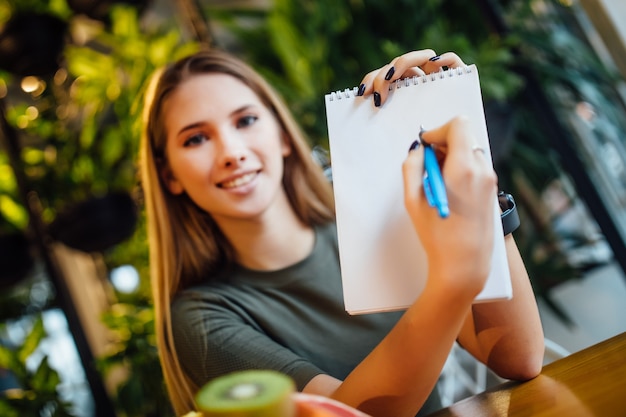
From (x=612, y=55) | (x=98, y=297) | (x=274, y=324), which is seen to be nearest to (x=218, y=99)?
(x=274, y=324)

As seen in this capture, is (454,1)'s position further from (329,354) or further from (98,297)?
(98,297)

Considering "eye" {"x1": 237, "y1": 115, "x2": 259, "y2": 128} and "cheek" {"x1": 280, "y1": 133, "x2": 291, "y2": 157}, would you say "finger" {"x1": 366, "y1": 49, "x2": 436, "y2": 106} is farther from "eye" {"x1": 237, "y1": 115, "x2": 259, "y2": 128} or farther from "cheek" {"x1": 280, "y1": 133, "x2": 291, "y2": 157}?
"cheek" {"x1": 280, "y1": 133, "x2": 291, "y2": 157}

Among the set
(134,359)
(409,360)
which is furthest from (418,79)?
(134,359)

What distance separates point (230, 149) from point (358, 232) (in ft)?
1.17

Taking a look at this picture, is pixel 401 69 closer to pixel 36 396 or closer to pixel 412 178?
pixel 412 178

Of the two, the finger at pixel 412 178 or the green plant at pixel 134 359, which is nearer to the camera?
the finger at pixel 412 178

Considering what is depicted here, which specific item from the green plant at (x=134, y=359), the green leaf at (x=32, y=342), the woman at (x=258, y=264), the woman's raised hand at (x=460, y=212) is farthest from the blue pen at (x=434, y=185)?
the green leaf at (x=32, y=342)

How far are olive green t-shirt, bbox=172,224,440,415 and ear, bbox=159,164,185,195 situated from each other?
154 millimetres

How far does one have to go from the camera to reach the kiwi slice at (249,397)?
405 millimetres

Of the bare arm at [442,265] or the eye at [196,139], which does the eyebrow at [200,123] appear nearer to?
the eye at [196,139]

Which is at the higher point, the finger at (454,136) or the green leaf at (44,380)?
the green leaf at (44,380)

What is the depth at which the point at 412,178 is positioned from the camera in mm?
557

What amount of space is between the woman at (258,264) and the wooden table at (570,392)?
41 mm

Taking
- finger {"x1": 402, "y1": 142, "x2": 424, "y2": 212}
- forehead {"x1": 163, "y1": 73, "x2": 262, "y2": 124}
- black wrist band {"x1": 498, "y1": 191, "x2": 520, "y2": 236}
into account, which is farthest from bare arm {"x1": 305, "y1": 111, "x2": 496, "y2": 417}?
forehead {"x1": 163, "y1": 73, "x2": 262, "y2": 124}
